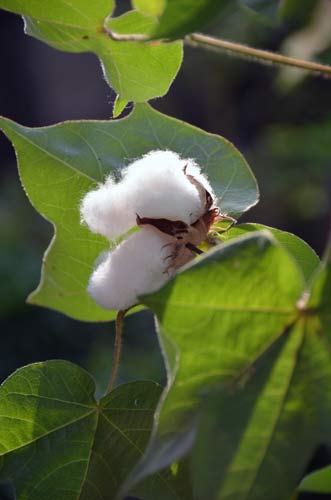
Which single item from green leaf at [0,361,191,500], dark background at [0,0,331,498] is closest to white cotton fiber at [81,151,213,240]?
green leaf at [0,361,191,500]

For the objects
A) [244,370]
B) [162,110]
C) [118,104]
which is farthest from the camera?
[162,110]

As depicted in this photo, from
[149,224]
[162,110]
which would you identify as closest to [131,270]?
[149,224]

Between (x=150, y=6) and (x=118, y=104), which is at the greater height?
(x=150, y=6)

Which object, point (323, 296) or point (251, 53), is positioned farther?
point (251, 53)

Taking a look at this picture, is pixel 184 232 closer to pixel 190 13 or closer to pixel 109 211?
pixel 109 211

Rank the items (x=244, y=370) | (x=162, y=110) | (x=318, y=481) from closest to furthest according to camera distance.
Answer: (x=244, y=370) → (x=318, y=481) → (x=162, y=110)

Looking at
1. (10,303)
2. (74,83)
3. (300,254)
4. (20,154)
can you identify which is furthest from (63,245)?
(74,83)
